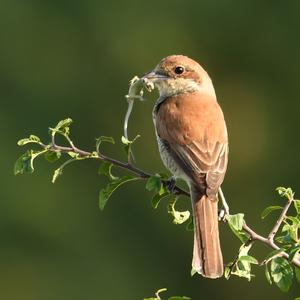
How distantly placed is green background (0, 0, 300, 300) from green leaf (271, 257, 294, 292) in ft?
28.1

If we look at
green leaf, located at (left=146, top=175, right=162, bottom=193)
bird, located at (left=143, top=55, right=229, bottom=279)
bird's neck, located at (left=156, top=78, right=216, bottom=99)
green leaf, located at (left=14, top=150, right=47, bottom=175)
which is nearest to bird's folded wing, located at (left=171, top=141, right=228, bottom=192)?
bird, located at (left=143, top=55, right=229, bottom=279)

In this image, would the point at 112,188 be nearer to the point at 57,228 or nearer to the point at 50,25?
the point at 57,228

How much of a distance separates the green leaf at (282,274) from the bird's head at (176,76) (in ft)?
7.36

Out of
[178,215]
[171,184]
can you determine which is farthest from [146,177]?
[171,184]

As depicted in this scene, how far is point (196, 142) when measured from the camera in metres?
5.76

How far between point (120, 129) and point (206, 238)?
892cm

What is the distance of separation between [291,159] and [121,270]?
8.73ft

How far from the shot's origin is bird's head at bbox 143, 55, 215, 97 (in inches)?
257

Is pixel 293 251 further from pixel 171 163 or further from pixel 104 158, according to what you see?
pixel 171 163

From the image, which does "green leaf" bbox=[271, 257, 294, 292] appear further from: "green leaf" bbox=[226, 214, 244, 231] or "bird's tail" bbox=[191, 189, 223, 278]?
"bird's tail" bbox=[191, 189, 223, 278]

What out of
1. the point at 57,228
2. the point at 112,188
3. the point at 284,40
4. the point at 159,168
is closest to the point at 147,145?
the point at 159,168

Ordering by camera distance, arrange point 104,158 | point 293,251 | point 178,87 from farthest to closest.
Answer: point 178,87, point 104,158, point 293,251

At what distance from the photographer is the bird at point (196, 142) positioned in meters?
5.29

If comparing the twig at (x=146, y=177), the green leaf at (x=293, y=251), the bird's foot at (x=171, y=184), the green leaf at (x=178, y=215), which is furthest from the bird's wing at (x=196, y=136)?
the green leaf at (x=293, y=251)
